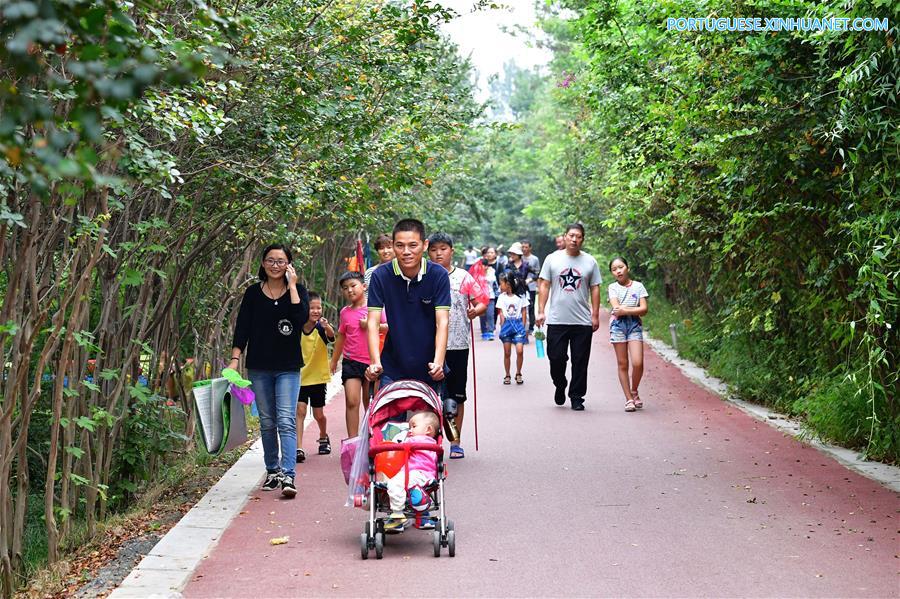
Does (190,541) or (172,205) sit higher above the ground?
(172,205)

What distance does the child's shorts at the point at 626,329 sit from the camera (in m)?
13.4

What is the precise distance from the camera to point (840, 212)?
7.93 meters

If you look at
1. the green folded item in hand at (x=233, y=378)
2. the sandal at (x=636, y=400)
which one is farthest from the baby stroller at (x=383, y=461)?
the sandal at (x=636, y=400)

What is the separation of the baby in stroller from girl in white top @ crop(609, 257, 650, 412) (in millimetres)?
6947

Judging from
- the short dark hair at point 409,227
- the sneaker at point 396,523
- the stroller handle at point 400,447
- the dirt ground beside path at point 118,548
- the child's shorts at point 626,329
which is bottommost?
the dirt ground beside path at point 118,548

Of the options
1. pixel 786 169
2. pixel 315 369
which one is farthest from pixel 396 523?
pixel 786 169

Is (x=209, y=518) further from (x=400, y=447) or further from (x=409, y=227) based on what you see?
(x=409, y=227)

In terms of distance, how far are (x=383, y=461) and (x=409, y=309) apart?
136cm

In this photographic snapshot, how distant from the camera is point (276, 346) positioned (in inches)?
336

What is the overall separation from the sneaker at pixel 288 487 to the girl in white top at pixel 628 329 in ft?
18.9

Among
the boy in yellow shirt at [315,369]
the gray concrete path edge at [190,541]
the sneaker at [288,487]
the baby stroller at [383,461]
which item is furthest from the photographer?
the boy in yellow shirt at [315,369]

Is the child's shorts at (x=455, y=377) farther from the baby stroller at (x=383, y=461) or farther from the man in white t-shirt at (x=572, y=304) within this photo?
the man in white t-shirt at (x=572, y=304)

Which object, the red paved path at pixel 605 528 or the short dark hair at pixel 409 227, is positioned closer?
the red paved path at pixel 605 528

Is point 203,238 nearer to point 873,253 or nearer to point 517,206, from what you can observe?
point 873,253
